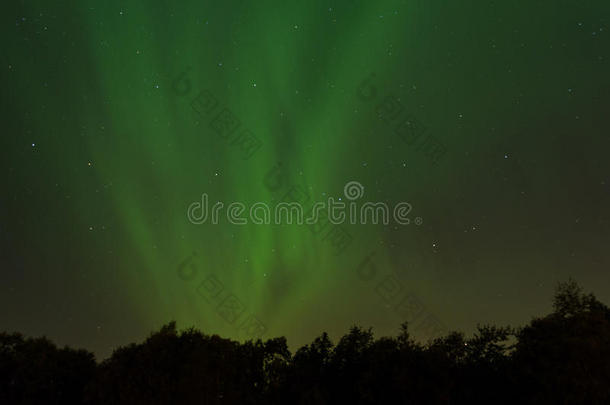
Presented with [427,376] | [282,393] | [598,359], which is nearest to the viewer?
[598,359]

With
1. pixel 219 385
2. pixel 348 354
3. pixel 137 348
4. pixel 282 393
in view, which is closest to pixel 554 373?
pixel 348 354

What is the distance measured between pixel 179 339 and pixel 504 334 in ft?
69.0

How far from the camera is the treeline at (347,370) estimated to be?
81.9 feet

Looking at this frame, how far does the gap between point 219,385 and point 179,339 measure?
3.97m

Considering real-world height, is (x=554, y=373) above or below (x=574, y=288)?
below

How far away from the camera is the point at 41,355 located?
31734 mm

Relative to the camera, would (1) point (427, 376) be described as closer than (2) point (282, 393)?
Yes

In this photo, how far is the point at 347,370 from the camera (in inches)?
1262

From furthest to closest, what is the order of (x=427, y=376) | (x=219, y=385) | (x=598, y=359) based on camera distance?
(x=219, y=385)
(x=427, y=376)
(x=598, y=359)

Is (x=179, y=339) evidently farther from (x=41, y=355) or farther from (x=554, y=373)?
(x=554, y=373)

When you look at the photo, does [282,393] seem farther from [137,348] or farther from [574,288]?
[574,288]

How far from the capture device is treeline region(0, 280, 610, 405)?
983 inches

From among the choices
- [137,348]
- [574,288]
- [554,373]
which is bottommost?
[554,373]

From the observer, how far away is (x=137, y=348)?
29750mm
